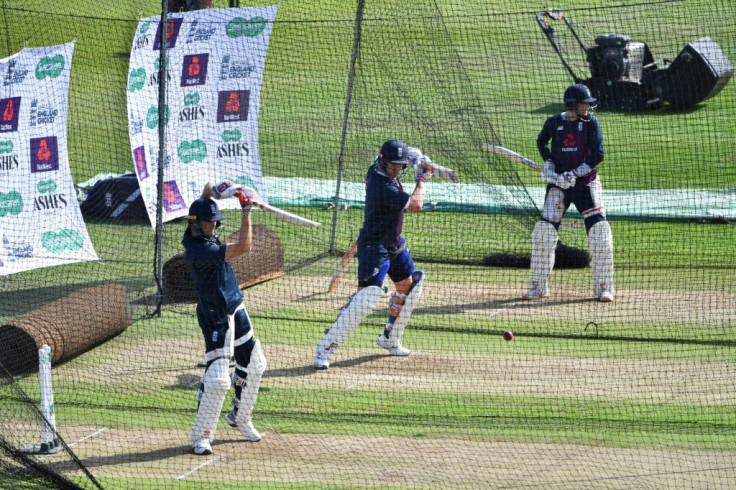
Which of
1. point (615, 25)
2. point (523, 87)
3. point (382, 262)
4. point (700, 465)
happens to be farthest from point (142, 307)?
point (615, 25)

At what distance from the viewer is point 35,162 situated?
11.5m

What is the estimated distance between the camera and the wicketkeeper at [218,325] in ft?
24.2

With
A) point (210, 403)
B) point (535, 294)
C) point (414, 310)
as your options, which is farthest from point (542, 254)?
point (210, 403)

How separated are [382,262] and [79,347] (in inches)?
116

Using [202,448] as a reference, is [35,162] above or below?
above

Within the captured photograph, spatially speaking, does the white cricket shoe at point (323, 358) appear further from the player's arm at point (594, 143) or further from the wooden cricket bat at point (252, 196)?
the player's arm at point (594, 143)

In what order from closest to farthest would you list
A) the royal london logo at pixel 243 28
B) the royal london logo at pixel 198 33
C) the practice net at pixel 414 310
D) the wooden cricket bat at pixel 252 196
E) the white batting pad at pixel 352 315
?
1. the practice net at pixel 414 310
2. the wooden cricket bat at pixel 252 196
3. the white batting pad at pixel 352 315
4. the royal london logo at pixel 198 33
5. the royal london logo at pixel 243 28

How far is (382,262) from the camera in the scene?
9312 millimetres

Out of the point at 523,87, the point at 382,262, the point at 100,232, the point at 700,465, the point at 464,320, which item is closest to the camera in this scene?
the point at 700,465

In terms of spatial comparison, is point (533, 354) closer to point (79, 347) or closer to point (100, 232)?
point (79, 347)

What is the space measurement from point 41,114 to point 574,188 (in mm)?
6093

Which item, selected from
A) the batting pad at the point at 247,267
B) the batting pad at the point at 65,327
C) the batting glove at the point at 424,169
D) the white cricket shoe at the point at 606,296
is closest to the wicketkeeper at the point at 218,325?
the batting pad at the point at 65,327

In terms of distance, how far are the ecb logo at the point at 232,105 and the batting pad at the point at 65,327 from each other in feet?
9.43

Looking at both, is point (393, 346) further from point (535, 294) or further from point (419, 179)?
point (535, 294)
